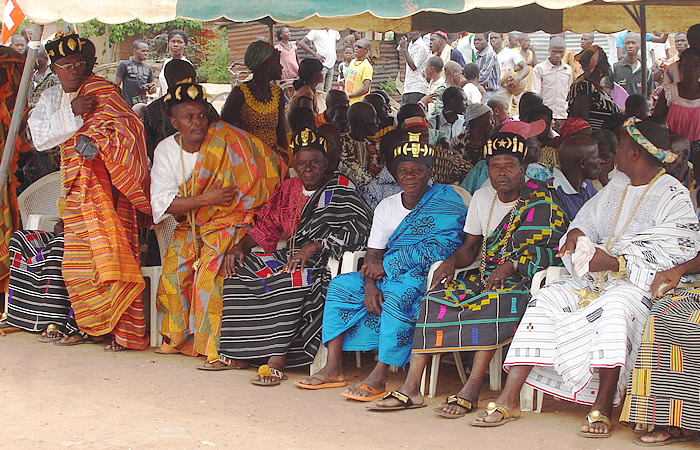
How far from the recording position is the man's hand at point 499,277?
4867mm

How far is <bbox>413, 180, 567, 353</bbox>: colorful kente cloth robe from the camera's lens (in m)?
4.73

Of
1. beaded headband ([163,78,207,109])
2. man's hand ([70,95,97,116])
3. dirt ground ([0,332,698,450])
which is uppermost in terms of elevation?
beaded headband ([163,78,207,109])

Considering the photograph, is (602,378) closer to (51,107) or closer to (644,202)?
(644,202)

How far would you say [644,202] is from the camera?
4.69 meters

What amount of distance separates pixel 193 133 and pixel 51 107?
110 centimetres

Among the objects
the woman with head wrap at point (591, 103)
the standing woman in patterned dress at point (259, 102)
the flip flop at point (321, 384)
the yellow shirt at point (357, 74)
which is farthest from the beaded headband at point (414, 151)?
the yellow shirt at point (357, 74)

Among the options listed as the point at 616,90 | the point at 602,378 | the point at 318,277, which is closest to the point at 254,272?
the point at 318,277

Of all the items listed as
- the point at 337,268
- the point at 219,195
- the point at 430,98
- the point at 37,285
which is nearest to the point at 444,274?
the point at 337,268

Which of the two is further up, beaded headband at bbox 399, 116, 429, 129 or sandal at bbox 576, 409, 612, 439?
beaded headband at bbox 399, 116, 429, 129

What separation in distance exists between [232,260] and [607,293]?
2.47 metres

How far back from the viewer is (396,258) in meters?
5.30

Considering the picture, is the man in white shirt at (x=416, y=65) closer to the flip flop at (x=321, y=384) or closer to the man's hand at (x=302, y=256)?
the man's hand at (x=302, y=256)

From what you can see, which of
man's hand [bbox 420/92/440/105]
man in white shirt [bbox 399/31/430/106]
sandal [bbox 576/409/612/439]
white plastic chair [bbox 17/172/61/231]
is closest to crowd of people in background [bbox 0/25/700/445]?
sandal [bbox 576/409/612/439]

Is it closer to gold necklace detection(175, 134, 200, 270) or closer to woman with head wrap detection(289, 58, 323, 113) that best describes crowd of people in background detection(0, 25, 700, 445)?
gold necklace detection(175, 134, 200, 270)
